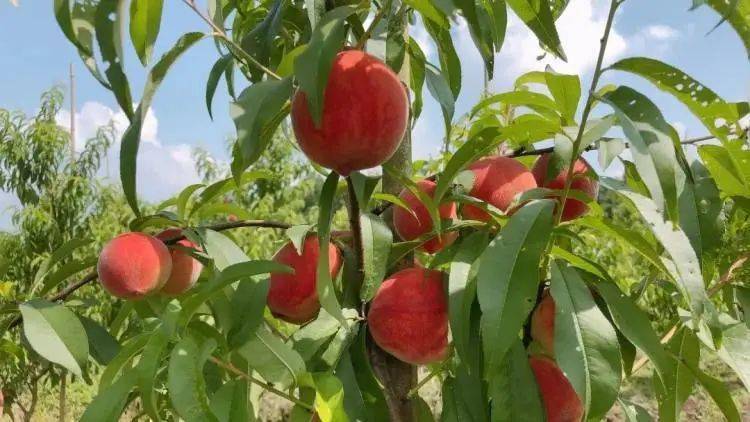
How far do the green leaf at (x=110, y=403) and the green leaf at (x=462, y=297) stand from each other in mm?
244

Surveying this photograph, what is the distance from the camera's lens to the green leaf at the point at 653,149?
438mm

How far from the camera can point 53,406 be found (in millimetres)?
4023

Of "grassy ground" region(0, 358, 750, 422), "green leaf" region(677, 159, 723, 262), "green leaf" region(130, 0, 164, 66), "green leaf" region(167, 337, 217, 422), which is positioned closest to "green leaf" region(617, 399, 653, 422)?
"green leaf" region(677, 159, 723, 262)

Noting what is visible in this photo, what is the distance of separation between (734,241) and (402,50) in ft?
1.26

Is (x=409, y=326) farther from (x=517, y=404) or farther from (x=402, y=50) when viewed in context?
(x=402, y=50)

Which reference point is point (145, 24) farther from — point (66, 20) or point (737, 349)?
point (737, 349)

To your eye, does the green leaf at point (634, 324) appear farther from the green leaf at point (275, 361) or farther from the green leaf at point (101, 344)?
the green leaf at point (101, 344)

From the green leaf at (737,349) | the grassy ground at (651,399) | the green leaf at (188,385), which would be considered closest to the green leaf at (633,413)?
the green leaf at (737,349)

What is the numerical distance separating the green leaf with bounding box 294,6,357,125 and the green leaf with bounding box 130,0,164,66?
16 centimetres

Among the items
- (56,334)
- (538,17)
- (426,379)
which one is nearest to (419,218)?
(426,379)

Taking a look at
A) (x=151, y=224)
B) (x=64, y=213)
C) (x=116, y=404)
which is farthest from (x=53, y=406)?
(x=116, y=404)

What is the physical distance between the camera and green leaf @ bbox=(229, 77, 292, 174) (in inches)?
18.0

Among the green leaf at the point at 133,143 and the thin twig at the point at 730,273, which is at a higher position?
the green leaf at the point at 133,143

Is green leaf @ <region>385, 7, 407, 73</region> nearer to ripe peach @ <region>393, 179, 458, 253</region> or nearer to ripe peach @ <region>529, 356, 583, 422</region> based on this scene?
ripe peach @ <region>393, 179, 458, 253</region>
